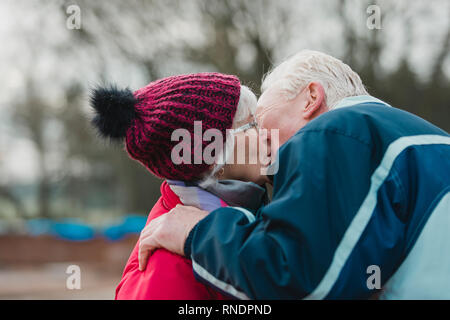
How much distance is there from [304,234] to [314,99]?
0.82 meters

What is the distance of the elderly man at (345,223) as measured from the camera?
4.23 feet

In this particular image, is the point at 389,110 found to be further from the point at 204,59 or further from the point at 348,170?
the point at 204,59

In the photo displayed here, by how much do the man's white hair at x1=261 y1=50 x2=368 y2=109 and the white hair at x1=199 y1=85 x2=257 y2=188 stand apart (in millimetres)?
231

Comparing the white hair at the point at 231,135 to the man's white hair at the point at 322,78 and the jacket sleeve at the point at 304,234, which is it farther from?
the jacket sleeve at the point at 304,234

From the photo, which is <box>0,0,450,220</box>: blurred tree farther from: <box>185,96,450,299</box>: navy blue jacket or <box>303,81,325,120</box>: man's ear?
<box>185,96,450,299</box>: navy blue jacket

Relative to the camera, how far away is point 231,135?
1802 mm

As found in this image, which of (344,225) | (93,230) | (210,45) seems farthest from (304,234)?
(93,230)

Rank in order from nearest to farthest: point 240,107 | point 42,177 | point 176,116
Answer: point 176,116 → point 240,107 → point 42,177

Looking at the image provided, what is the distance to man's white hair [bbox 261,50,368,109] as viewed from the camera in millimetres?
1967

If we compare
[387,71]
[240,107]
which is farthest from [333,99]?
[387,71]

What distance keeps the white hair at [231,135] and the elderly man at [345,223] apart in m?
0.32

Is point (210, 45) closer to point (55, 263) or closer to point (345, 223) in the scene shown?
point (55, 263)

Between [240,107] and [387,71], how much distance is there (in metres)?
9.00
